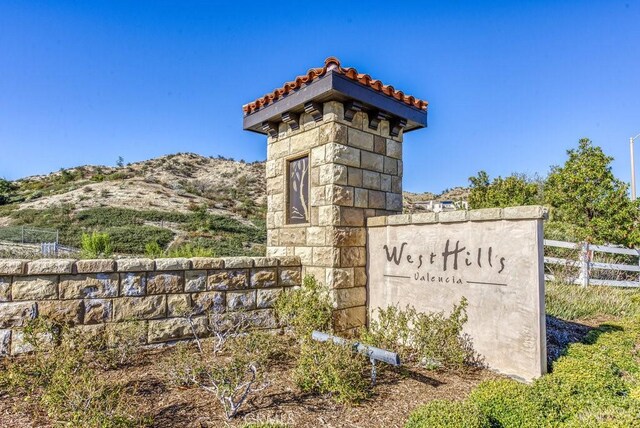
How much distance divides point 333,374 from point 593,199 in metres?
12.0

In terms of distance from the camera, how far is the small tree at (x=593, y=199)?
431 inches

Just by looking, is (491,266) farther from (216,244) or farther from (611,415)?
(216,244)

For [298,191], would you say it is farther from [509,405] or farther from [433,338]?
[509,405]

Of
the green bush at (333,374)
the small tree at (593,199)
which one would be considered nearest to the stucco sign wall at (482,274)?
the green bush at (333,374)

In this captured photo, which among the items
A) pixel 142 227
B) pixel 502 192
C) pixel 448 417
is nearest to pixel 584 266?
pixel 502 192

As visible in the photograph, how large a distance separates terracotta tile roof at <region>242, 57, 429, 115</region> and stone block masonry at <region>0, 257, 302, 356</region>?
96.0 inches

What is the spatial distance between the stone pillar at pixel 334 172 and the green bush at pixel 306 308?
0.52ft

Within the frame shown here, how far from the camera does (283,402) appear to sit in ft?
10.4

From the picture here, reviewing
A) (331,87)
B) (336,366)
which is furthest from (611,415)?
(331,87)

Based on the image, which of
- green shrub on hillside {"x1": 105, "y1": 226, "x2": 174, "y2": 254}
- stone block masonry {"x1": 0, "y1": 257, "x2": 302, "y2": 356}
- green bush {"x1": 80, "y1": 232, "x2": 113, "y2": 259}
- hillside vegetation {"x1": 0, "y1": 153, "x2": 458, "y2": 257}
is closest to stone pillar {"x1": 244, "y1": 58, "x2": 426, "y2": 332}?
stone block masonry {"x1": 0, "y1": 257, "x2": 302, "y2": 356}

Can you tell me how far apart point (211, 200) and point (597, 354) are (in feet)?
103

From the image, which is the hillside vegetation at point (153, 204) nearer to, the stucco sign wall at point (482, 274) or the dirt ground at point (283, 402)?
the stucco sign wall at point (482, 274)

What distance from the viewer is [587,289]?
914 cm

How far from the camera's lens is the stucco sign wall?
363 cm
